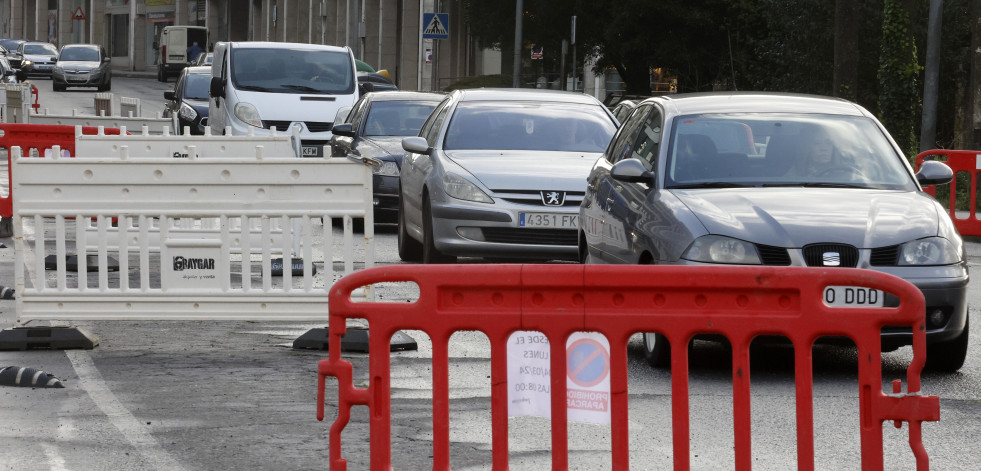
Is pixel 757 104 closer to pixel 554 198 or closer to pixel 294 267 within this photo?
pixel 554 198

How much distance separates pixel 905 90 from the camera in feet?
83.5

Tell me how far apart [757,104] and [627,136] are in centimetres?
95

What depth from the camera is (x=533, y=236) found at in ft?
39.2

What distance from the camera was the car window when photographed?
31.6 feet

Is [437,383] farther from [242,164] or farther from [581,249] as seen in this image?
[581,249]

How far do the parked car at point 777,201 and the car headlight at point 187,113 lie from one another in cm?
1747

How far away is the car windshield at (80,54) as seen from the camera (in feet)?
197

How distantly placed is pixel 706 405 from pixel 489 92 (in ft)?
23.6

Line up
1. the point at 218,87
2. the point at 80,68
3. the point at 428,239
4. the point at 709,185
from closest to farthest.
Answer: the point at 709,185
the point at 428,239
the point at 218,87
the point at 80,68

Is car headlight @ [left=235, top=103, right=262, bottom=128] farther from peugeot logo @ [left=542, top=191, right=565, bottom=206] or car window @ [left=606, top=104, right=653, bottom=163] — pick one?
car window @ [left=606, top=104, right=653, bottom=163]

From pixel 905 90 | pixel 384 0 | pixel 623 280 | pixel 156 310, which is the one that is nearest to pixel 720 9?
pixel 905 90

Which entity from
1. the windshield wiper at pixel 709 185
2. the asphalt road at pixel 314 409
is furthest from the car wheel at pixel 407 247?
the windshield wiper at pixel 709 185

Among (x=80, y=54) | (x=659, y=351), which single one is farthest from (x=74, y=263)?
(x=80, y=54)

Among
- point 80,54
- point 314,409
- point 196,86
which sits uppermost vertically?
point 314,409
